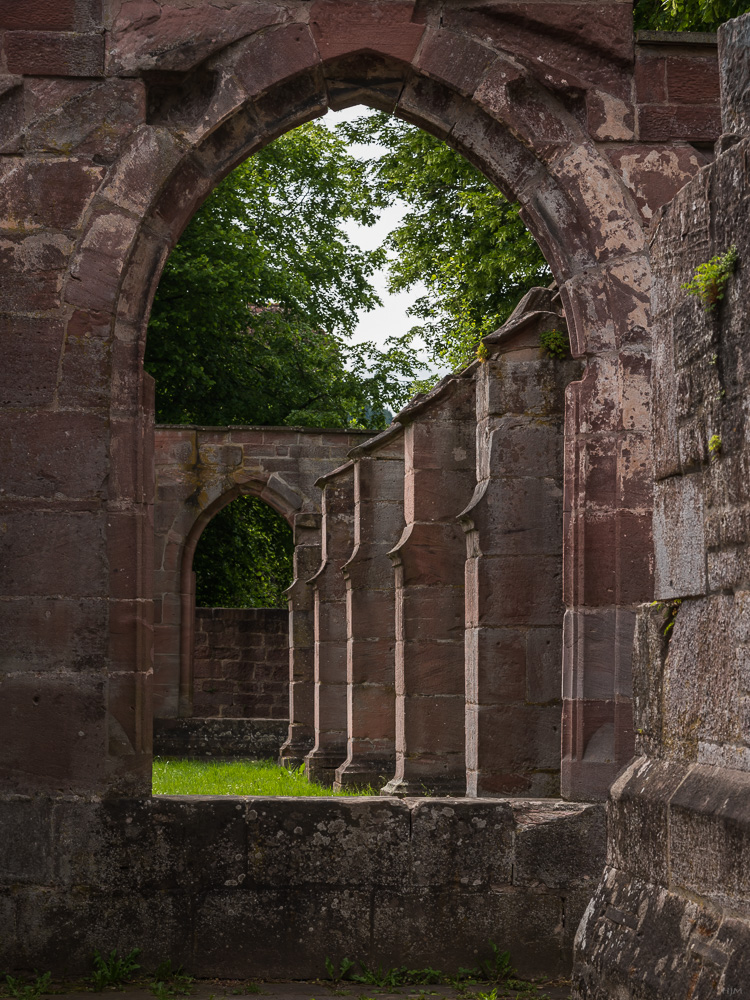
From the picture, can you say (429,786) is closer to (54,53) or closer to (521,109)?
(521,109)

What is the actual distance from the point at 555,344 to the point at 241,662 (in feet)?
53.6

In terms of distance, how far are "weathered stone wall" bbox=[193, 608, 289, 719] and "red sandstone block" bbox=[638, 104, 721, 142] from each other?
57.5ft

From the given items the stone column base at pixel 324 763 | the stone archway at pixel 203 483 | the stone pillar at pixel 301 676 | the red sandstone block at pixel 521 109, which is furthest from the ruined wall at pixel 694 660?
the stone archway at pixel 203 483

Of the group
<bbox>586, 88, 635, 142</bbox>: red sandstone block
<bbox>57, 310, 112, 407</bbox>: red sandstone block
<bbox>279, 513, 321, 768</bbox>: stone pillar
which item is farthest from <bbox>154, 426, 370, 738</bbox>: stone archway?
<bbox>57, 310, 112, 407</bbox>: red sandstone block

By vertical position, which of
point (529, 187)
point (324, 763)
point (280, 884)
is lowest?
point (324, 763)

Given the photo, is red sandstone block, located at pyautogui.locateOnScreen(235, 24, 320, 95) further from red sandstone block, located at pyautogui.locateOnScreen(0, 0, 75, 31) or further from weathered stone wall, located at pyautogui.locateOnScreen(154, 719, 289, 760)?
weathered stone wall, located at pyautogui.locateOnScreen(154, 719, 289, 760)

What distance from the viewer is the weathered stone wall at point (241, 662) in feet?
77.6

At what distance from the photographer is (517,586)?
27.0ft

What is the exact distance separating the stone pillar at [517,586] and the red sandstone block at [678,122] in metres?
1.72

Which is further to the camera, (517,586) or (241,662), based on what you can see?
(241,662)

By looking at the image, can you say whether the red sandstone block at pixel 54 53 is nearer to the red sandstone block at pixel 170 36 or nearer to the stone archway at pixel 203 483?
the red sandstone block at pixel 170 36

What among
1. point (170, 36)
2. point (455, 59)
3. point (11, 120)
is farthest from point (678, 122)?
point (11, 120)

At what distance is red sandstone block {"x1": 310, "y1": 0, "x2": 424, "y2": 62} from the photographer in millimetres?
6758

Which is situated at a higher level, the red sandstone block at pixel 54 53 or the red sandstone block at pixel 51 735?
the red sandstone block at pixel 54 53
